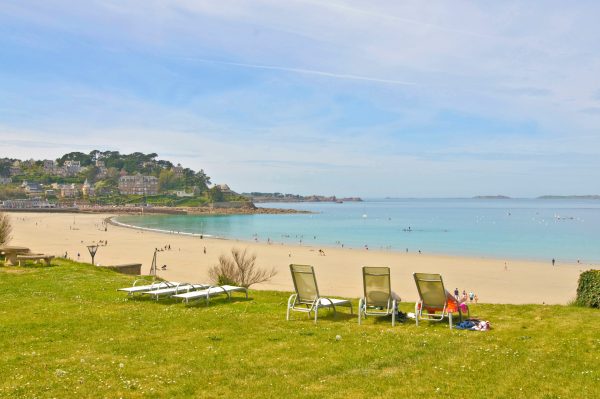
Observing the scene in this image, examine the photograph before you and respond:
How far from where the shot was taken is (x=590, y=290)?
1071 cm

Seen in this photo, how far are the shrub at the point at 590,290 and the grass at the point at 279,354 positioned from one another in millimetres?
996

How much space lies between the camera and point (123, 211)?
15688cm

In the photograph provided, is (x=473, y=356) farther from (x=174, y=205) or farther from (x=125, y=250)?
(x=174, y=205)

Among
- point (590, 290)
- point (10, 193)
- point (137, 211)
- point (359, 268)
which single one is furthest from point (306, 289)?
point (10, 193)

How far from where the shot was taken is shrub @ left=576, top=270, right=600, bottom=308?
34.6ft

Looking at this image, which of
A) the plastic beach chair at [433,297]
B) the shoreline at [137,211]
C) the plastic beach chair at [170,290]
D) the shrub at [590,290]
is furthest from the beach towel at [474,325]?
the shoreline at [137,211]

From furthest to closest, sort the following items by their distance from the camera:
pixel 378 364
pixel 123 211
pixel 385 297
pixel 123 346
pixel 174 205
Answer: pixel 174 205, pixel 123 211, pixel 385 297, pixel 123 346, pixel 378 364

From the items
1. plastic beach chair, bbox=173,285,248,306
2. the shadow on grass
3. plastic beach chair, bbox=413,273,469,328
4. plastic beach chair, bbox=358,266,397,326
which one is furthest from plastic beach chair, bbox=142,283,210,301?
plastic beach chair, bbox=413,273,469,328

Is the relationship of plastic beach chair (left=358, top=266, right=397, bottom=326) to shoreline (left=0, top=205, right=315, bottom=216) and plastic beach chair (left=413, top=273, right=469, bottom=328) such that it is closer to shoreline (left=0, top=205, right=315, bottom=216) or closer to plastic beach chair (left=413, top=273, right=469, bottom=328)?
plastic beach chair (left=413, top=273, right=469, bottom=328)

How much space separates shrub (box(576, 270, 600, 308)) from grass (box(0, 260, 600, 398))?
996 millimetres

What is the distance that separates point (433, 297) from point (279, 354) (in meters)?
3.16

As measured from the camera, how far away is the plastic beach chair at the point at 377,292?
838cm

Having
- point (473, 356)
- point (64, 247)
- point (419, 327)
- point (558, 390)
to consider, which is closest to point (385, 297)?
point (419, 327)

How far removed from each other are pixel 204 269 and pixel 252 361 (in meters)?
31.3
